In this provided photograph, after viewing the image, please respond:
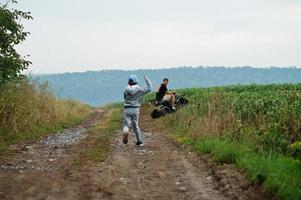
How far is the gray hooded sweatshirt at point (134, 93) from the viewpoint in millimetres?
16516

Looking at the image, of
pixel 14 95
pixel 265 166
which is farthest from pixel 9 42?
pixel 265 166

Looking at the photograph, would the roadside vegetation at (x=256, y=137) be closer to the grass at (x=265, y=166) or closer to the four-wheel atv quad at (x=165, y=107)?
the grass at (x=265, y=166)

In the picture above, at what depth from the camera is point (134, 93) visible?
652 inches

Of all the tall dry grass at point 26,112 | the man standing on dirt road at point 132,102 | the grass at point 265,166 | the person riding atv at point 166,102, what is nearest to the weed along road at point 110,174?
the grass at point 265,166

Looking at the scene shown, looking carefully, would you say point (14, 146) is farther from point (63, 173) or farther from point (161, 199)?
point (161, 199)

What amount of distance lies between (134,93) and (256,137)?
510 cm

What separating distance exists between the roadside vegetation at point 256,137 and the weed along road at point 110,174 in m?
0.43

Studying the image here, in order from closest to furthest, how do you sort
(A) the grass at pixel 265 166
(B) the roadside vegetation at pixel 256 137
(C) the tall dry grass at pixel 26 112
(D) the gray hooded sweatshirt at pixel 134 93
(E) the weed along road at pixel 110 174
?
(A) the grass at pixel 265 166, (B) the roadside vegetation at pixel 256 137, (E) the weed along road at pixel 110 174, (D) the gray hooded sweatshirt at pixel 134 93, (C) the tall dry grass at pixel 26 112

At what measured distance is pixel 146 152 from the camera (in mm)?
15000

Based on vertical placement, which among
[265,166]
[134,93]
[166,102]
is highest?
[134,93]

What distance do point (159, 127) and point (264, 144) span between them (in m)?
11.8

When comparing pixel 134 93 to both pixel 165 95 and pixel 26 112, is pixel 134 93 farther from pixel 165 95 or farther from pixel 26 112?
pixel 165 95

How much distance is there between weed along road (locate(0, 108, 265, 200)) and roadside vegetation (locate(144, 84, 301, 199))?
43 centimetres

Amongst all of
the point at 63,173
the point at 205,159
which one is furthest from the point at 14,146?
the point at 205,159
